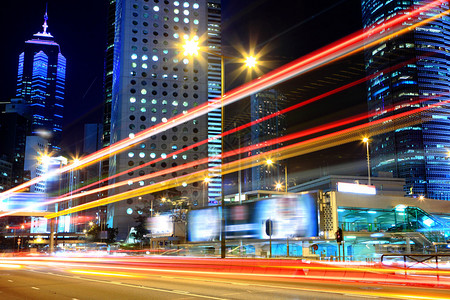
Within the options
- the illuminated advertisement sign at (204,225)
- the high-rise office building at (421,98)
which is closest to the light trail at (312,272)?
the illuminated advertisement sign at (204,225)

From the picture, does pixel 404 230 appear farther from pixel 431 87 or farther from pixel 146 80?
pixel 431 87

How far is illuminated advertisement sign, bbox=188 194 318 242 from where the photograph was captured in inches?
1665

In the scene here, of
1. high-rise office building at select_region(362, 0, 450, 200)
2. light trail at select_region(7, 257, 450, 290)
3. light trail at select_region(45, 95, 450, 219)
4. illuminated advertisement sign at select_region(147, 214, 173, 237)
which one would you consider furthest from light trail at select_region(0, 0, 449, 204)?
high-rise office building at select_region(362, 0, 450, 200)

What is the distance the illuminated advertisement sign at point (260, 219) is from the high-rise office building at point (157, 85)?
3856cm

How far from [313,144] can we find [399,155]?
A: 6890 centimetres

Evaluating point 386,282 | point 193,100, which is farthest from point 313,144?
point 386,282

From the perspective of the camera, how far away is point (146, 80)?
10000 centimetres

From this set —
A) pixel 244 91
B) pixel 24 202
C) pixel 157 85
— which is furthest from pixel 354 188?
pixel 157 85

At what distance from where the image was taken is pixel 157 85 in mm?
100750

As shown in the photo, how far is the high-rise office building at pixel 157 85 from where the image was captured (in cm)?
9712

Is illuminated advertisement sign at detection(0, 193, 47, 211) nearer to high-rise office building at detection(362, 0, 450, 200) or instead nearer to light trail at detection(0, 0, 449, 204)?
light trail at detection(0, 0, 449, 204)

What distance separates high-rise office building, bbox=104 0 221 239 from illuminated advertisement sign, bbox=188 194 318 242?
127 feet

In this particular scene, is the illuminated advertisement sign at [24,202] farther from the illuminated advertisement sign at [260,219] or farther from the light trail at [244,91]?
the illuminated advertisement sign at [260,219]

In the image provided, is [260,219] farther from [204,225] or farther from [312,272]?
[312,272]
